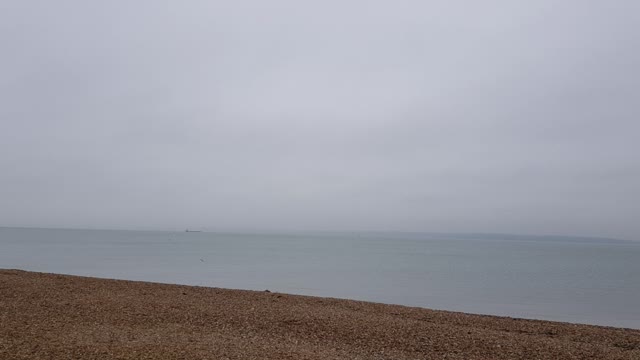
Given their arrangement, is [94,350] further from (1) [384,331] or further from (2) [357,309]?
(2) [357,309]

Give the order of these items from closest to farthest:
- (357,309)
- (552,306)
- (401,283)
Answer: (357,309)
(552,306)
(401,283)

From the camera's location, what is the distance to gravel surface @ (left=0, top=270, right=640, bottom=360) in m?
8.23

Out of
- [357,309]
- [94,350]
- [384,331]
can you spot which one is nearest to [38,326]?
[94,350]

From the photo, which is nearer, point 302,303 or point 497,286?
point 302,303

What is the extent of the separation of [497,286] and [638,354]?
2682 centimetres

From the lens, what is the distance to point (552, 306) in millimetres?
25156

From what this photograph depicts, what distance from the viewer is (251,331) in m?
10.2

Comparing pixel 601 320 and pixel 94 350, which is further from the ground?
pixel 94 350

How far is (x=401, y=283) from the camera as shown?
116 ft

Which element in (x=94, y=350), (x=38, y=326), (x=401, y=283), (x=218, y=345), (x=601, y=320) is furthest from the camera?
(x=401, y=283)

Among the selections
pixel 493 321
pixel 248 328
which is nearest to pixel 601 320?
pixel 493 321

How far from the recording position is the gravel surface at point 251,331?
823 cm

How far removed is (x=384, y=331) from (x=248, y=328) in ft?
8.77

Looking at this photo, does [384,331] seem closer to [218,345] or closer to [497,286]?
[218,345]
